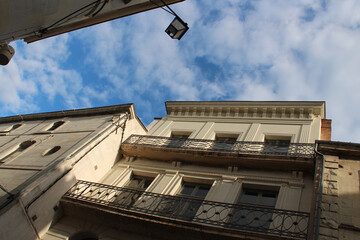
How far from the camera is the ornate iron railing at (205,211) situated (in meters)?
8.20

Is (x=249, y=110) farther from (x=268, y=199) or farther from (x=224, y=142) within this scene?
(x=268, y=199)

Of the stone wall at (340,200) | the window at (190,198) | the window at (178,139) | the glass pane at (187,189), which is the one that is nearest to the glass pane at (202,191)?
the window at (190,198)

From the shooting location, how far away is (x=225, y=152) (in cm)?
1173

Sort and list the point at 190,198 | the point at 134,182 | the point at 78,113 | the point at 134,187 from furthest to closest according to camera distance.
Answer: the point at 78,113
the point at 134,182
the point at 134,187
the point at 190,198

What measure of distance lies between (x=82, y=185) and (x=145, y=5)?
6416mm

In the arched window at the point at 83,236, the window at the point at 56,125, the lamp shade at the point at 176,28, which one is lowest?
the arched window at the point at 83,236

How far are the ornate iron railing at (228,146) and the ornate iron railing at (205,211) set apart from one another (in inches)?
107

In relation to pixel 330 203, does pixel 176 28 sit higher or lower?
higher

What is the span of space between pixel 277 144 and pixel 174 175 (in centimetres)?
443

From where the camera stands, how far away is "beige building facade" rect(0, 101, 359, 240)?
858 centimetres

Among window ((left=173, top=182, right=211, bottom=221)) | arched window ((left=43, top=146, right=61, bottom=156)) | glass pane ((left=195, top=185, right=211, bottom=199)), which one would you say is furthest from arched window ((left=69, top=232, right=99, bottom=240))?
arched window ((left=43, top=146, right=61, bottom=156))

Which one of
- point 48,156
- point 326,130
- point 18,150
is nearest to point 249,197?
point 326,130

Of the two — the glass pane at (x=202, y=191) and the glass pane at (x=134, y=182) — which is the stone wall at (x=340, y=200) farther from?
the glass pane at (x=134, y=182)

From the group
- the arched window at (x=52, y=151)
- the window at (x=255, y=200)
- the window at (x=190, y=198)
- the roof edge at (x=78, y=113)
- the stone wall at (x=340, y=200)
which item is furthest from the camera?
the roof edge at (x=78, y=113)
